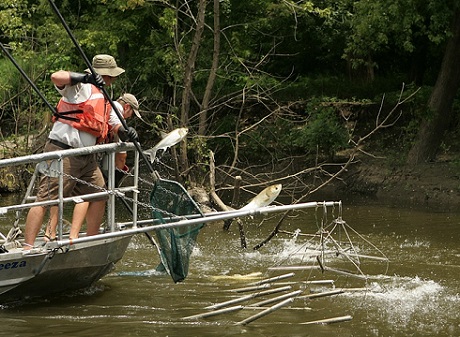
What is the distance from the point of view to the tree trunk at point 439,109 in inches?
820

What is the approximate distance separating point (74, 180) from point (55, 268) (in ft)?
2.76

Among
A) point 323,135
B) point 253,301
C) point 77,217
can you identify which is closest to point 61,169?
point 77,217

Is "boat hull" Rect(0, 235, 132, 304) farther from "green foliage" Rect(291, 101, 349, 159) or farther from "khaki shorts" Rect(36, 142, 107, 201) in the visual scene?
"green foliage" Rect(291, 101, 349, 159)

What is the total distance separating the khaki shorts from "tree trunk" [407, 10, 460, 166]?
12525 mm

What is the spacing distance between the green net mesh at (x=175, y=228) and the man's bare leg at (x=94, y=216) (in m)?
0.76

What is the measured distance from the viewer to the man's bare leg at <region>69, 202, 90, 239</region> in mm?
9523

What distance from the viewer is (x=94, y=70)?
9.15 meters

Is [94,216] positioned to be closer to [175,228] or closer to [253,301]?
[175,228]

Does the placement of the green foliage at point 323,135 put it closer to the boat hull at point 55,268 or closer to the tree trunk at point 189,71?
the tree trunk at point 189,71

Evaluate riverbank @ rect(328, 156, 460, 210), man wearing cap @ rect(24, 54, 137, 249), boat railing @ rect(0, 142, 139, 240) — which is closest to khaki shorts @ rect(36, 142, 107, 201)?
man wearing cap @ rect(24, 54, 137, 249)

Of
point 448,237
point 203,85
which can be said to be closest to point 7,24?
point 203,85

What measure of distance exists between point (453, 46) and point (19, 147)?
29.7ft

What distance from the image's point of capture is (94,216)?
9852 mm

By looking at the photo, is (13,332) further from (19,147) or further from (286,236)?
(19,147)
